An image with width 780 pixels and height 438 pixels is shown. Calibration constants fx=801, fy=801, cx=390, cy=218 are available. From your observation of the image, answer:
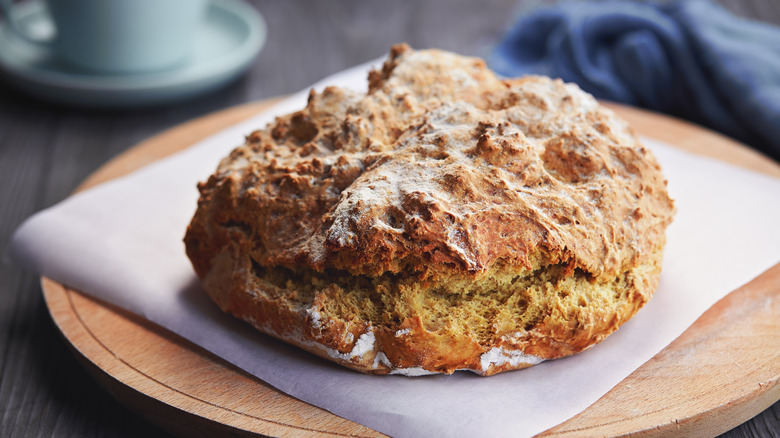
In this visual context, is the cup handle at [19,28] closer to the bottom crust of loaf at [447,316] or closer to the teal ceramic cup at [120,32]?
the teal ceramic cup at [120,32]

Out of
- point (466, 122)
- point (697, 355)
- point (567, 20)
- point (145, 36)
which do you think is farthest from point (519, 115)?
point (145, 36)

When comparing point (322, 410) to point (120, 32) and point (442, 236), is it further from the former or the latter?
point (120, 32)

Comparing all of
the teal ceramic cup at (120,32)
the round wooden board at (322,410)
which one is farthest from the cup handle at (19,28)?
the round wooden board at (322,410)

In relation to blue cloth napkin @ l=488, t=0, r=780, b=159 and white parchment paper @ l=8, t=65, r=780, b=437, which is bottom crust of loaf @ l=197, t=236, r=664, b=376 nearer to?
white parchment paper @ l=8, t=65, r=780, b=437

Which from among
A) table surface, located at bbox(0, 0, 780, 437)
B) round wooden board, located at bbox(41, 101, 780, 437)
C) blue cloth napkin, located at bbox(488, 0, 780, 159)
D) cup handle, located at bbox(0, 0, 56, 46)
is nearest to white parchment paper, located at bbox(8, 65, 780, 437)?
round wooden board, located at bbox(41, 101, 780, 437)

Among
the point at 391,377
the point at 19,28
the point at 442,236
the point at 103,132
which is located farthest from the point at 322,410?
the point at 19,28

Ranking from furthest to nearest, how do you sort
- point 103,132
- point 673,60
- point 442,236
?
point 103,132 → point 673,60 → point 442,236

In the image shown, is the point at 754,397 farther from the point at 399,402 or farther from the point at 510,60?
the point at 510,60
